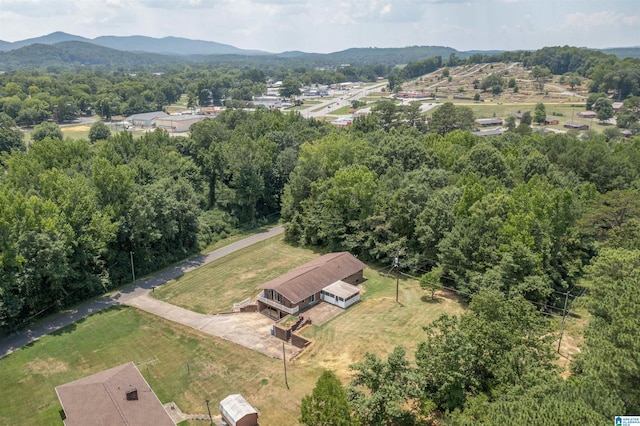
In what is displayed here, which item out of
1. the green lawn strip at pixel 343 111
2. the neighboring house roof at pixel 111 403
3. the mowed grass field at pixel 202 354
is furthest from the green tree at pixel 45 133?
the green lawn strip at pixel 343 111

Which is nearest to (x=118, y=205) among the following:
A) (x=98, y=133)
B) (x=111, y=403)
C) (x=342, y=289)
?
(x=342, y=289)

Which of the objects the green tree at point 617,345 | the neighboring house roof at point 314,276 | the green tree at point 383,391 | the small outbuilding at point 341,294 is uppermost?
the green tree at point 617,345

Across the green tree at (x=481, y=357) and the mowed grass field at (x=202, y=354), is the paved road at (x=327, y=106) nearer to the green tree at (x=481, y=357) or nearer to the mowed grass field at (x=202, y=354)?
the mowed grass field at (x=202, y=354)

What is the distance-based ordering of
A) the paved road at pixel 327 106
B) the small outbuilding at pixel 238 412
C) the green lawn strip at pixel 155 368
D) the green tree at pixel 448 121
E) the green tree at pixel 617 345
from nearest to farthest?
the green tree at pixel 617 345
the small outbuilding at pixel 238 412
the green lawn strip at pixel 155 368
the green tree at pixel 448 121
the paved road at pixel 327 106

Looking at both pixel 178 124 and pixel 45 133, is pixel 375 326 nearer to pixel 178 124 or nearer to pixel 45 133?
pixel 45 133

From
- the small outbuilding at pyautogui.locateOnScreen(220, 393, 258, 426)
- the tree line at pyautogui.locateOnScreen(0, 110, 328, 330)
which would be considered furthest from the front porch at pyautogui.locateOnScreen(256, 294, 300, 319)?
the tree line at pyautogui.locateOnScreen(0, 110, 328, 330)
